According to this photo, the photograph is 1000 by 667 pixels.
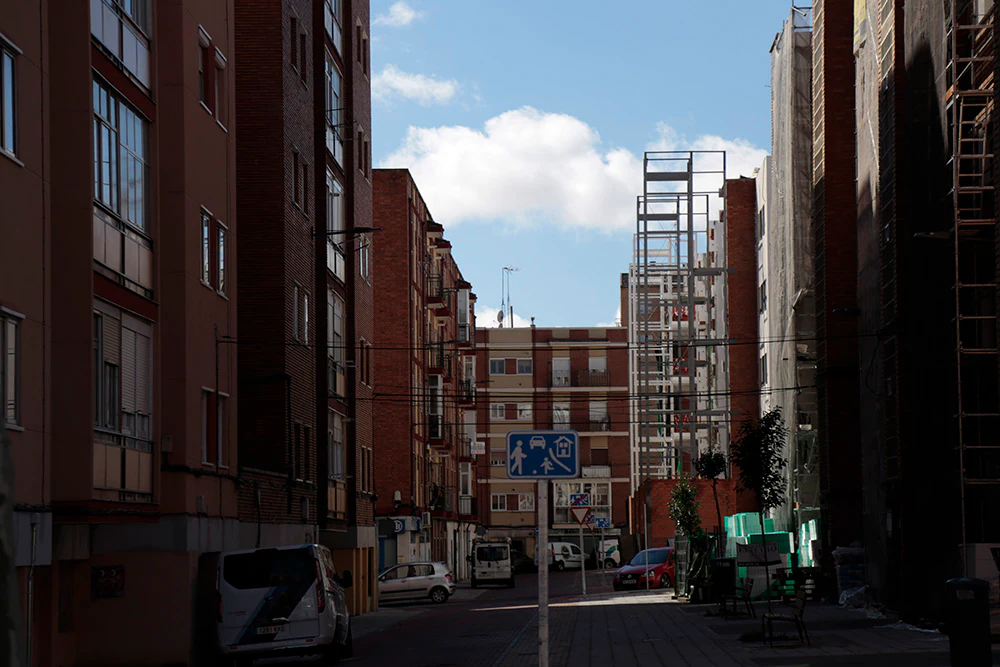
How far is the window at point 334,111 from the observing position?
3900 centimetres

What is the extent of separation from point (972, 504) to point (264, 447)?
15.0 metres

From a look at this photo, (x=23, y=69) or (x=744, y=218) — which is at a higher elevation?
(x=744, y=218)

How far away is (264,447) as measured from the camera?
32156mm

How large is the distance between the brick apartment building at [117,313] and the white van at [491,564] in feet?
122

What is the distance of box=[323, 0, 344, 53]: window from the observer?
3946 centimetres

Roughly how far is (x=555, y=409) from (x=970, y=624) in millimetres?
92116

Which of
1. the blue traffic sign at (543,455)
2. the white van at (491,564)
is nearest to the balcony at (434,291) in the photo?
the white van at (491,564)

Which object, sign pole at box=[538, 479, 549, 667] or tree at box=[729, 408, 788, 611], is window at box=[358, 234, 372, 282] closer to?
tree at box=[729, 408, 788, 611]

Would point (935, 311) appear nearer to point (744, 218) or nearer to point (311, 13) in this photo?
point (311, 13)

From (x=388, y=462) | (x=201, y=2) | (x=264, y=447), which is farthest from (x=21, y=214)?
(x=388, y=462)

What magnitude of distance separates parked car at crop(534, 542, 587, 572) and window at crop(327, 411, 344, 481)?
175ft

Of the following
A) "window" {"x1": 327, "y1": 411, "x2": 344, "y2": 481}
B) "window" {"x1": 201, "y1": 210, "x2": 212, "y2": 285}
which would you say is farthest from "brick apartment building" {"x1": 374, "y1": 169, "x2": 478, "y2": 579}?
"window" {"x1": 201, "y1": 210, "x2": 212, "y2": 285}

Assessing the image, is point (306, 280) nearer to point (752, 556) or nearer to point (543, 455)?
point (752, 556)

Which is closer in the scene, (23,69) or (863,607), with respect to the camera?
(23,69)
